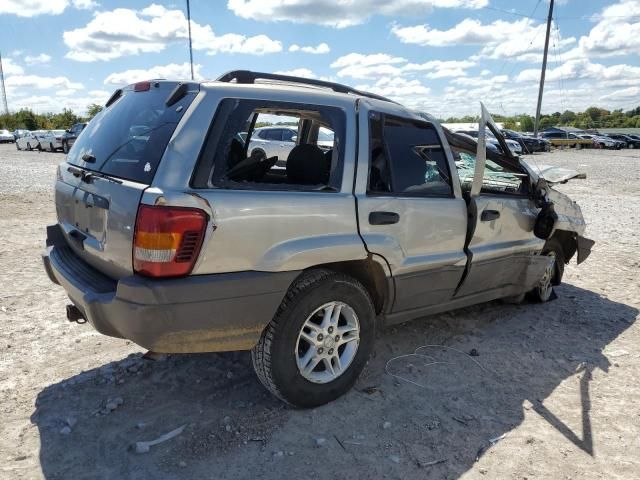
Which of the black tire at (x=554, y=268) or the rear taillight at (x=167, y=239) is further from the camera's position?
the black tire at (x=554, y=268)

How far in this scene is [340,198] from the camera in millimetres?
3068

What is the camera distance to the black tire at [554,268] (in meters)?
5.08

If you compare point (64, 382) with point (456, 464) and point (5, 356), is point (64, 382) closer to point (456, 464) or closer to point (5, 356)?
point (5, 356)

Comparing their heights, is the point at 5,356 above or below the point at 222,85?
below

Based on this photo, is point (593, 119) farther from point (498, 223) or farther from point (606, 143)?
point (498, 223)

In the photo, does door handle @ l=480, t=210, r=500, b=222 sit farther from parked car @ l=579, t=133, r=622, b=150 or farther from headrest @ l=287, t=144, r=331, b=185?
parked car @ l=579, t=133, r=622, b=150

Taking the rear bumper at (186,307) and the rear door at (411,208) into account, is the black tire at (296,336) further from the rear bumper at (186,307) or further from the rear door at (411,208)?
the rear door at (411,208)

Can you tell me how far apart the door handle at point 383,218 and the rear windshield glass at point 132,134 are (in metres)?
1.25

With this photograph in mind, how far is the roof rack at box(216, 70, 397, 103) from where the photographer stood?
10.4 feet

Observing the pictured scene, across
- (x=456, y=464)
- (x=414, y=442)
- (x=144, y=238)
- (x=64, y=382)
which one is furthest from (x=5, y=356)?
(x=456, y=464)

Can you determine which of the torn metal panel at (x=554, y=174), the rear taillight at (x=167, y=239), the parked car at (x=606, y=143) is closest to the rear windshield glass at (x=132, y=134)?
the rear taillight at (x=167, y=239)

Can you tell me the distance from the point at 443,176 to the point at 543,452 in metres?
1.87

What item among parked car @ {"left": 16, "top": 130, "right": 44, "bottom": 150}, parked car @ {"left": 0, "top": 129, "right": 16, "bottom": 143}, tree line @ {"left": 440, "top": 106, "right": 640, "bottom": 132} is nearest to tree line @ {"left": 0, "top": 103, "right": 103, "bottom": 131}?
parked car @ {"left": 0, "top": 129, "right": 16, "bottom": 143}

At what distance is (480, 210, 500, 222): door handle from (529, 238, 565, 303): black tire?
1.21 meters
